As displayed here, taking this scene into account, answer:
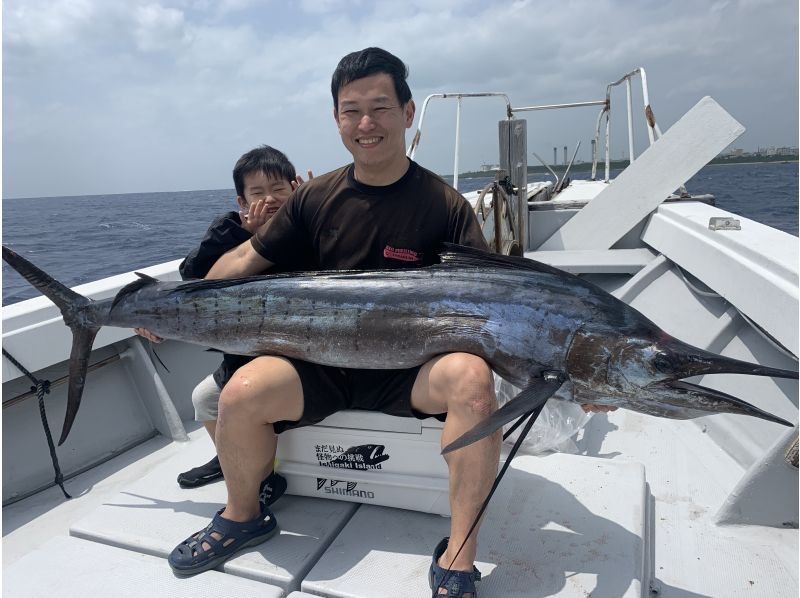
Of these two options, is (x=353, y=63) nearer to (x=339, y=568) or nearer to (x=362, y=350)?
(x=362, y=350)

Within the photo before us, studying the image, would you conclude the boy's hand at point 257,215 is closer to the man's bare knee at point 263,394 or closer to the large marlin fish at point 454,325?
the large marlin fish at point 454,325

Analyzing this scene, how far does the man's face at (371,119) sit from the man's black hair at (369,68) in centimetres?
2

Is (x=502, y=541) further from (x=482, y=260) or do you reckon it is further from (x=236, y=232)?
(x=236, y=232)

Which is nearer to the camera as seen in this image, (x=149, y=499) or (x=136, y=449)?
(x=149, y=499)

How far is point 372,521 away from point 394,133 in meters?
1.43

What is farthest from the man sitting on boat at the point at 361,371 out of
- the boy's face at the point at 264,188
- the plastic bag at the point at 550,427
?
the plastic bag at the point at 550,427

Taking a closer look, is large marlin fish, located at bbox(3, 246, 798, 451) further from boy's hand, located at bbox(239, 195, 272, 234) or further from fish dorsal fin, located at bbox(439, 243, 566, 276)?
boy's hand, located at bbox(239, 195, 272, 234)

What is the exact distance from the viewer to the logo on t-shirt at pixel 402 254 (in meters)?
2.10

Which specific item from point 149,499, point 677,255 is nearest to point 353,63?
point 149,499

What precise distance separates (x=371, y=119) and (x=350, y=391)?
1.00m

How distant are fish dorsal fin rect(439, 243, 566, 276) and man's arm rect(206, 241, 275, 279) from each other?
2.55ft

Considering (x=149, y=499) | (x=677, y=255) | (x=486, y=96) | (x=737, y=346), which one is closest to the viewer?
(x=149, y=499)

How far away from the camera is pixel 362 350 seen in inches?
72.2

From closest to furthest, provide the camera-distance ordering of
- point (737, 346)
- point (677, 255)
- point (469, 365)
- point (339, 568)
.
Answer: point (469, 365) → point (339, 568) → point (737, 346) → point (677, 255)
